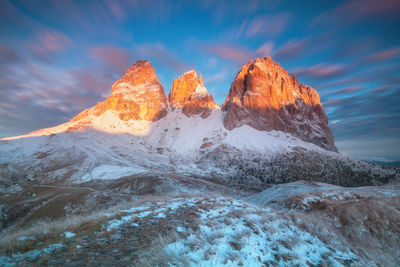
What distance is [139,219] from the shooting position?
9391 millimetres

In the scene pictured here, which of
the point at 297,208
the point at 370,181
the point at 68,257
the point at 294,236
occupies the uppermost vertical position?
the point at 68,257

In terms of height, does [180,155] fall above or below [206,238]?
above

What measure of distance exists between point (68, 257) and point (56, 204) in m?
55.3

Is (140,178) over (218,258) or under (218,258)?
under

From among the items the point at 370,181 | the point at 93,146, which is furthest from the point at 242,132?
the point at 93,146

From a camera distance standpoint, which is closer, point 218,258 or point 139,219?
point 218,258

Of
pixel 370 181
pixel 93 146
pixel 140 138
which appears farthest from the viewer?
pixel 140 138

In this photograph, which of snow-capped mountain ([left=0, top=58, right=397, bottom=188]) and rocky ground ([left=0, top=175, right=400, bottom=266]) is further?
snow-capped mountain ([left=0, top=58, right=397, bottom=188])

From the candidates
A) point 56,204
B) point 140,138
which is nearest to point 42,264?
point 56,204

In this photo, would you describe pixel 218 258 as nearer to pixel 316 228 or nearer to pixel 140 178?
pixel 316 228

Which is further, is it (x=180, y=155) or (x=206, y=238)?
(x=180, y=155)

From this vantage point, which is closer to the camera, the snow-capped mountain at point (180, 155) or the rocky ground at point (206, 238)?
the rocky ground at point (206, 238)

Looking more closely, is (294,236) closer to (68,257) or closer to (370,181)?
(68,257)

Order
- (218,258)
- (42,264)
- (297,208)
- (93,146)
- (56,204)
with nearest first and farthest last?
1. (42,264)
2. (218,258)
3. (297,208)
4. (56,204)
5. (93,146)
